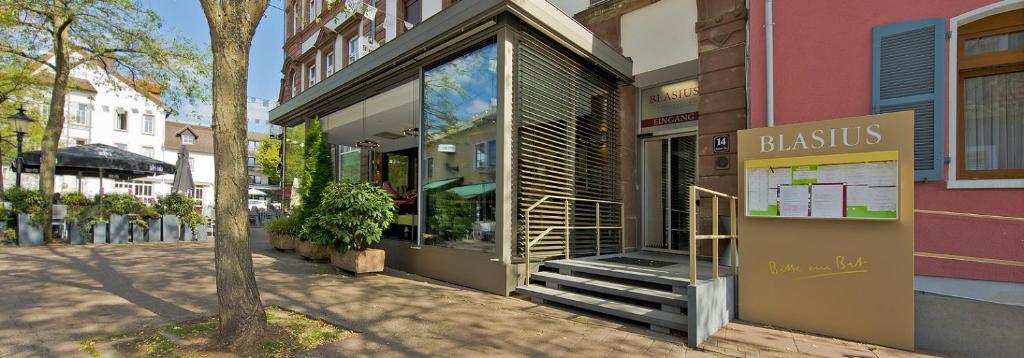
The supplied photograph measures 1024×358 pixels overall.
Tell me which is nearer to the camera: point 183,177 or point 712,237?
point 712,237

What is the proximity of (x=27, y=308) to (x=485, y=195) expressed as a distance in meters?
4.89

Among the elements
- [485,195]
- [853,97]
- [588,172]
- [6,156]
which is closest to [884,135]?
[853,97]

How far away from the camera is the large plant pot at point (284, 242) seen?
32.3 ft

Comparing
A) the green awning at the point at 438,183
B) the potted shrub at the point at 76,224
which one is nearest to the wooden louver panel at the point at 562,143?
the green awning at the point at 438,183

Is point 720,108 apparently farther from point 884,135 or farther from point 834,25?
point 884,135

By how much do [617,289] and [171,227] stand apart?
39.8ft

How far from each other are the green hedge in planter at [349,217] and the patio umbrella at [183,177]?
8115 millimetres

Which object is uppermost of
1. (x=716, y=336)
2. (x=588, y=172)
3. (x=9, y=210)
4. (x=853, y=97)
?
(x=853, y=97)

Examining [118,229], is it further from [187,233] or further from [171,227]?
[187,233]

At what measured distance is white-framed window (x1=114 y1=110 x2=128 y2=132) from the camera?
3538cm

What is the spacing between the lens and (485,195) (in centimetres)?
646

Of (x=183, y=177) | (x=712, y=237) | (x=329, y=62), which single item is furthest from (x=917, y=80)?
(x=329, y=62)

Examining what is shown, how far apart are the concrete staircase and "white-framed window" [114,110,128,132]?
41.9 metres

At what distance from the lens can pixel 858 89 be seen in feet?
17.7
